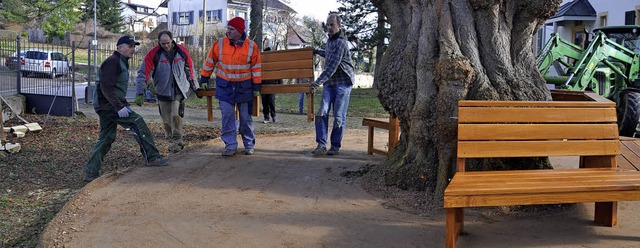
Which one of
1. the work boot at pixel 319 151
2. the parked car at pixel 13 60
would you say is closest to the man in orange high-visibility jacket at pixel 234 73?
the work boot at pixel 319 151

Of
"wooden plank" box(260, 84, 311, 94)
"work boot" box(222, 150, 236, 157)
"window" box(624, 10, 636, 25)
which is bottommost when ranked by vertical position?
"work boot" box(222, 150, 236, 157)

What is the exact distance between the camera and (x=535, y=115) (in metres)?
5.20

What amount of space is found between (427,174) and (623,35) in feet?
34.3

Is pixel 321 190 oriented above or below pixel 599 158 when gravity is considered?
→ below

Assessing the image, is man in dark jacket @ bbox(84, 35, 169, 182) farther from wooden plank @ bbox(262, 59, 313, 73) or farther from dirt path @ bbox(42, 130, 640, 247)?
wooden plank @ bbox(262, 59, 313, 73)

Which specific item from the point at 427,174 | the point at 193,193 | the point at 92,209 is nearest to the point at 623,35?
the point at 427,174

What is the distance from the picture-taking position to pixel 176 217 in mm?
5383

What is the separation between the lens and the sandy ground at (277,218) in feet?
15.6

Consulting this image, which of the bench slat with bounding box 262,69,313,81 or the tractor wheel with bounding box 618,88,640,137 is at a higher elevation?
the bench slat with bounding box 262,69,313,81

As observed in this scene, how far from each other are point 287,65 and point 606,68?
23.6ft

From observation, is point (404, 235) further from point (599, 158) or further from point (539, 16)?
point (539, 16)

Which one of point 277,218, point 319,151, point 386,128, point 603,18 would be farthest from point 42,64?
point 603,18

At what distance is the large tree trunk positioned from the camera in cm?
573

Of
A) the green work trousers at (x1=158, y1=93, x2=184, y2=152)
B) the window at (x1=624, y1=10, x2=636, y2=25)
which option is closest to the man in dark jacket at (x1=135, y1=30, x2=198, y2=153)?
the green work trousers at (x1=158, y1=93, x2=184, y2=152)
